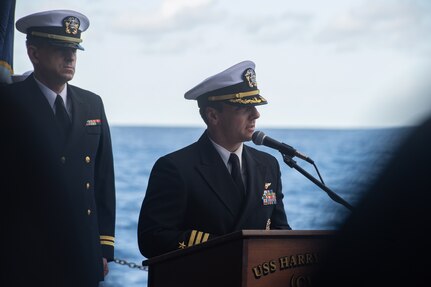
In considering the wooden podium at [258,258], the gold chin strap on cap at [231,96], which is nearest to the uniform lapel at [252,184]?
the gold chin strap on cap at [231,96]

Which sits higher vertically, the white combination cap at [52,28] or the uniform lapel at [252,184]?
the white combination cap at [52,28]

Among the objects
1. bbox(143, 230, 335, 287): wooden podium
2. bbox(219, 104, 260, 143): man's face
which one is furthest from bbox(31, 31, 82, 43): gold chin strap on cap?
bbox(143, 230, 335, 287): wooden podium

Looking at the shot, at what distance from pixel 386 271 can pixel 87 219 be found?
2.78m

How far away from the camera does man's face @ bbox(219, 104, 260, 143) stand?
10.4 feet

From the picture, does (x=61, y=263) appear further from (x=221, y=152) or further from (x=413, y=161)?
(x=413, y=161)

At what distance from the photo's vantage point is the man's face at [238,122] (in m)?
3.16

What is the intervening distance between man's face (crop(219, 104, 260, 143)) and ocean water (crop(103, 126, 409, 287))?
0.10 metres

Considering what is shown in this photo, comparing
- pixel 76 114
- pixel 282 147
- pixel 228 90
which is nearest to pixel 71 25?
pixel 76 114

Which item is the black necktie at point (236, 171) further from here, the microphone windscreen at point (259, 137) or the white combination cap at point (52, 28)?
the white combination cap at point (52, 28)

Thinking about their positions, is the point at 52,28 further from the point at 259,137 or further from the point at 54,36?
the point at 259,137

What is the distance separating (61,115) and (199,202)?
0.64 meters

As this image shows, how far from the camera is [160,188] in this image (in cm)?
310

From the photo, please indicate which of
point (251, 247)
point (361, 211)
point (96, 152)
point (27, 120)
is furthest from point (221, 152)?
point (361, 211)

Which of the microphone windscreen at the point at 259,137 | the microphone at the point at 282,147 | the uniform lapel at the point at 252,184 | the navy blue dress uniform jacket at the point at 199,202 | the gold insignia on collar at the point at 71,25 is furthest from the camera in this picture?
the gold insignia on collar at the point at 71,25
